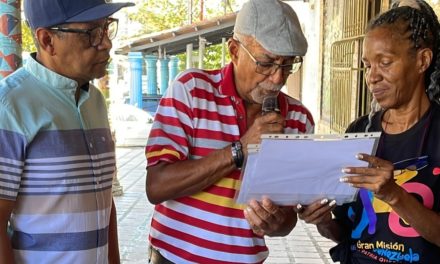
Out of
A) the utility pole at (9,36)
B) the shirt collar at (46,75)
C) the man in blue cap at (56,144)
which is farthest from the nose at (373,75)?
the utility pole at (9,36)

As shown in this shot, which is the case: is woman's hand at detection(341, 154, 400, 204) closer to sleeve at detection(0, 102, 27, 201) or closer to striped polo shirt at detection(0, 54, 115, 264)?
striped polo shirt at detection(0, 54, 115, 264)

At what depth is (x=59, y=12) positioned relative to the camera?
5.84 feet

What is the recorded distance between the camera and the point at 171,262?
2.08 meters

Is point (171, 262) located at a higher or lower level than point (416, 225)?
lower

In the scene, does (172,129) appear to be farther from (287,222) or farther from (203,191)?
(287,222)

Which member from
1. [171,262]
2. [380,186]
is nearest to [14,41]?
[171,262]

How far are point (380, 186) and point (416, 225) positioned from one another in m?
0.27

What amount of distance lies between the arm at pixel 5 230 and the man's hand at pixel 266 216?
0.77m

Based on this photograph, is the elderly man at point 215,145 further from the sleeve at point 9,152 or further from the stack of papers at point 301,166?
the sleeve at point 9,152

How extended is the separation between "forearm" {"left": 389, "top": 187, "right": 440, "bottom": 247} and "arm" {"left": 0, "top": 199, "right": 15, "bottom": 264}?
3.97 feet

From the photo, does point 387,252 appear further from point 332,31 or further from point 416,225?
point 332,31

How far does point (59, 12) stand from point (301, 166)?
37.3 inches

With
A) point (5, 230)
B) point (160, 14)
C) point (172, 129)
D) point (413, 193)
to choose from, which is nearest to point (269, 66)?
point (172, 129)

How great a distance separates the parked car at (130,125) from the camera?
1330cm
